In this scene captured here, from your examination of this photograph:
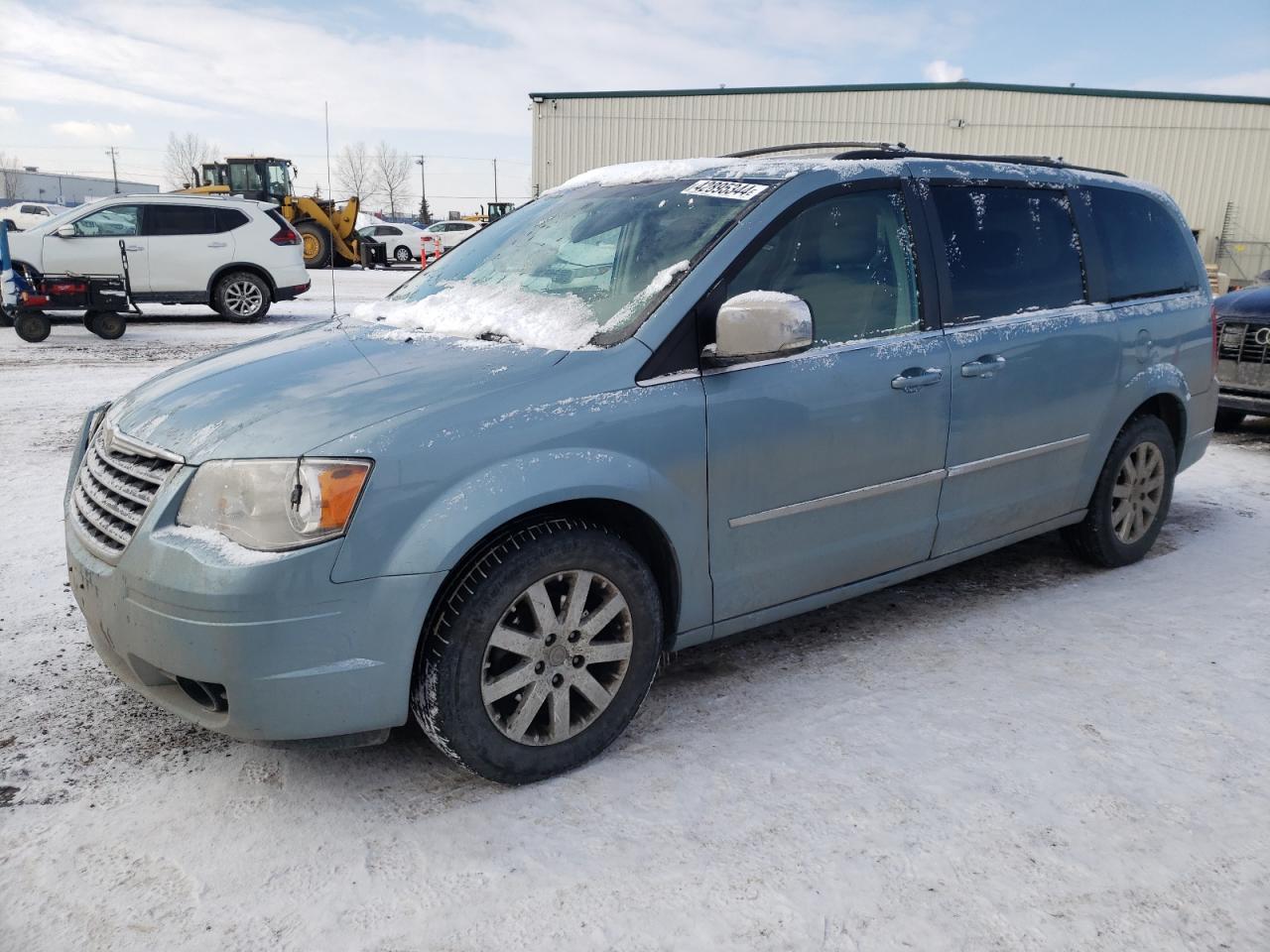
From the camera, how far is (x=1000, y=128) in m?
29.0

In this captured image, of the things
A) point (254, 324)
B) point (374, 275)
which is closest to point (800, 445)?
point (254, 324)

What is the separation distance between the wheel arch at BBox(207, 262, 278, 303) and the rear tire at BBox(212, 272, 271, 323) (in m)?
0.03

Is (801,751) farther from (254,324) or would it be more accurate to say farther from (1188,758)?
(254,324)

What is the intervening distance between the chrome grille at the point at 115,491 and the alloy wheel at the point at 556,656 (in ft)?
3.12

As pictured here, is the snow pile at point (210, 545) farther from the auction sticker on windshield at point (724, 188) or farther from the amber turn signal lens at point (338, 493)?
the auction sticker on windshield at point (724, 188)

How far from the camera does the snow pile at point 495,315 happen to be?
2939 mm

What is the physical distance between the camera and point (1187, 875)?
230 cm

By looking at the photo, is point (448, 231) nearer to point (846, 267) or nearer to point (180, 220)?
point (180, 220)

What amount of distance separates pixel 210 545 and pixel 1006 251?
3.03 m

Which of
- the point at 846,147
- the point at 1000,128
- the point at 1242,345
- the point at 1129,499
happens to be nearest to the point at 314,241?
the point at 1000,128

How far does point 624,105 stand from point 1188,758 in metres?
29.6

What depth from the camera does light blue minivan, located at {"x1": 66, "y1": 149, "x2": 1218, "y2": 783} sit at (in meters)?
2.35

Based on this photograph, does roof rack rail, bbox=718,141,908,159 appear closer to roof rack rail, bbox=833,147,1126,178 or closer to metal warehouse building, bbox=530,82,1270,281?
roof rack rail, bbox=833,147,1126,178

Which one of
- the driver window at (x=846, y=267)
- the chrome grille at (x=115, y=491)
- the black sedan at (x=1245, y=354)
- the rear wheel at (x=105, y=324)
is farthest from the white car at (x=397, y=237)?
the chrome grille at (x=115, y=491)
